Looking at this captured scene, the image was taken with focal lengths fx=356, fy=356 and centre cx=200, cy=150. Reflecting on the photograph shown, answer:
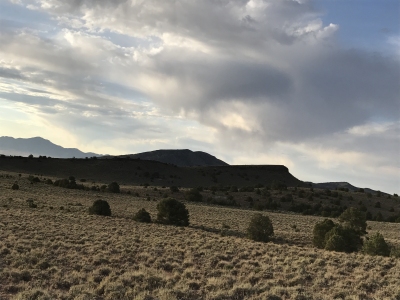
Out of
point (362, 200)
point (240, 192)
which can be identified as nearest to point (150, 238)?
point (240, 192)

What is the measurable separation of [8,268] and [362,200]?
262 ft

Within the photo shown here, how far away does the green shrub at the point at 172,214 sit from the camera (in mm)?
33881

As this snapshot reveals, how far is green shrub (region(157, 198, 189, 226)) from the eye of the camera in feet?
111

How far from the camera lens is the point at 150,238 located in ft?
78.0

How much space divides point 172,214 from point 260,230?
9.69 metres

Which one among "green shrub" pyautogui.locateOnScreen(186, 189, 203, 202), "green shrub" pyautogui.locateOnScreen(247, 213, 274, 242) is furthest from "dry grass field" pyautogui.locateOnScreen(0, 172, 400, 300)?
"green shrub" pyautogui.locateOnScreen(186, 189, 203, 202)

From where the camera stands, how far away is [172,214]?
3419 centimetres

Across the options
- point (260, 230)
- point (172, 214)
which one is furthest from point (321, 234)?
point (172, 214)

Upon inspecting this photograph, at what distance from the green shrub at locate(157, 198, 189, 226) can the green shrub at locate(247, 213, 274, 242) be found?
7968 mm

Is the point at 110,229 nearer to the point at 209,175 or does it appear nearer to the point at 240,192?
the point at 240,192

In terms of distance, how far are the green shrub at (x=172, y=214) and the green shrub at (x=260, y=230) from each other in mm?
7968

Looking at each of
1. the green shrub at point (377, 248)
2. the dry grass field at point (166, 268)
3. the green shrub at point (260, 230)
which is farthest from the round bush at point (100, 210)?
the green shrub at point (377, 248)

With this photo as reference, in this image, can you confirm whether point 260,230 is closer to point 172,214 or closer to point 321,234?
point 321,234

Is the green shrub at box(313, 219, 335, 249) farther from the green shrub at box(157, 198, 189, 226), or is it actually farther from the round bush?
the round bush
